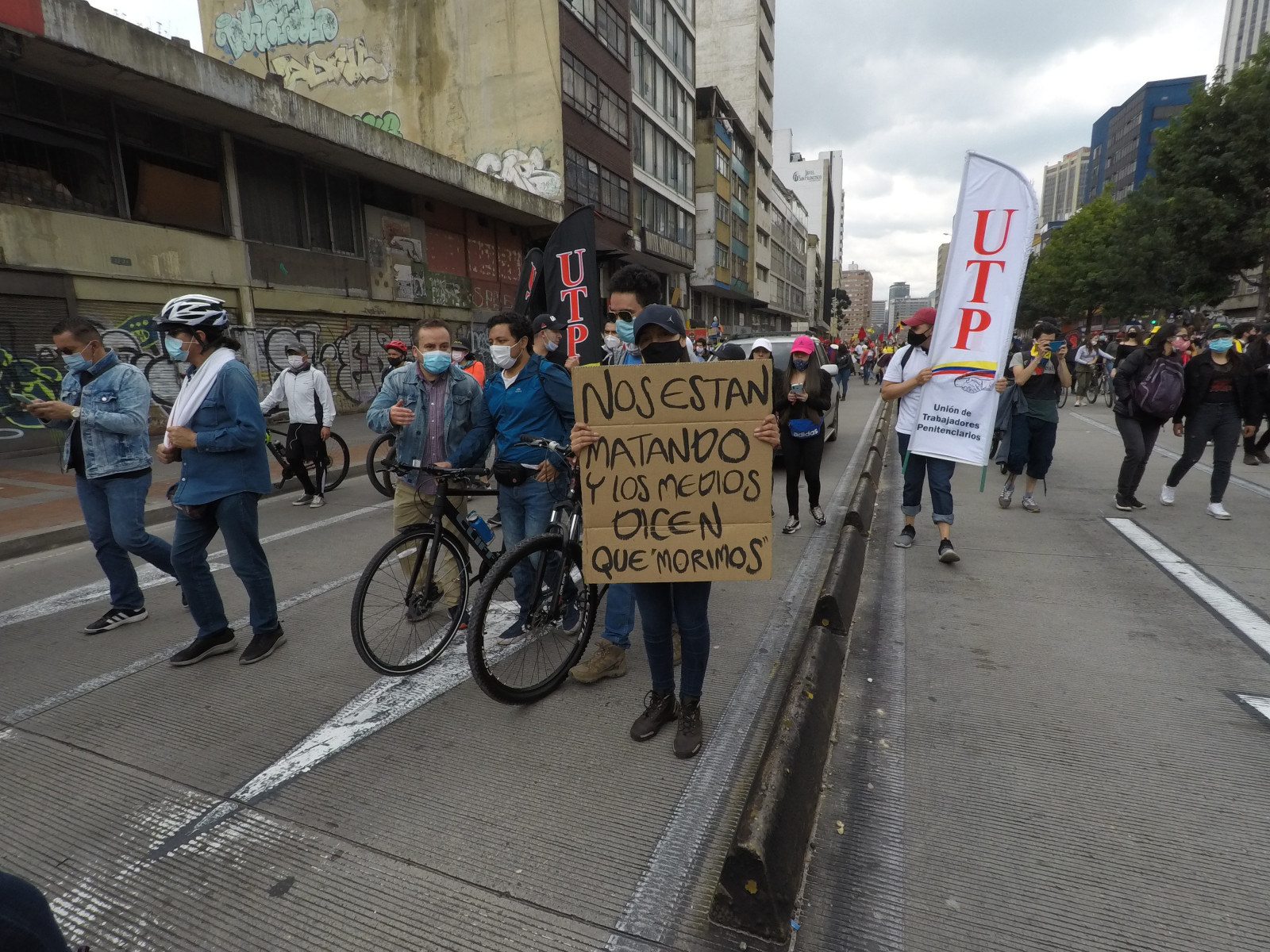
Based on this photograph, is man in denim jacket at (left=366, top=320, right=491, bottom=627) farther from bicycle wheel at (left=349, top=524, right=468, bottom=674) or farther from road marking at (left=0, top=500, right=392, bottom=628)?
road marking at (left=0, top=500, right=392, bottom=628)

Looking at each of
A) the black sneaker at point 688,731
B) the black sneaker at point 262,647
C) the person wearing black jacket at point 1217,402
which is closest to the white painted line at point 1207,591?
the person wearing black jacket at point 1217,402

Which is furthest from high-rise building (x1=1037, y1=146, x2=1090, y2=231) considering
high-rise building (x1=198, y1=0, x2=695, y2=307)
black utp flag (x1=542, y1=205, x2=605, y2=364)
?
black utp flag (x1=542, y1=205, x2=605, y2=364)

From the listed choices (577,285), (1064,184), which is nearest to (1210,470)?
(577,285)

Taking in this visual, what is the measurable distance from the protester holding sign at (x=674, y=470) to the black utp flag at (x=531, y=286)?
309 centimetres

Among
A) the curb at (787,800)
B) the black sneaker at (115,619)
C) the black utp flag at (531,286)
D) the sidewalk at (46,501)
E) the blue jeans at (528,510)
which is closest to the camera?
the curb at (787,800)

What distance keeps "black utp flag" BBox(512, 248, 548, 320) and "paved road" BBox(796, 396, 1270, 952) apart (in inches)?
138

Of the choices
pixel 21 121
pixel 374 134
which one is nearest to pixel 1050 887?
pixel 21 121

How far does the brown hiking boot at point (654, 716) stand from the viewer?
10.2 feet

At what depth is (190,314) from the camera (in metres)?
3.62

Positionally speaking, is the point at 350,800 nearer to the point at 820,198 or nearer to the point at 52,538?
the point at 52,538

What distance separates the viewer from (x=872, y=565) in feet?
18.5

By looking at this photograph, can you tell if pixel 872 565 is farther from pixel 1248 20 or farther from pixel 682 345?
pixel 1248 20

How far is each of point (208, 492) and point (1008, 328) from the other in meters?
5.22

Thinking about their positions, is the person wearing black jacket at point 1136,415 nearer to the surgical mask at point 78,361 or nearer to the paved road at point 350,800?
the paved road at point 350,800
